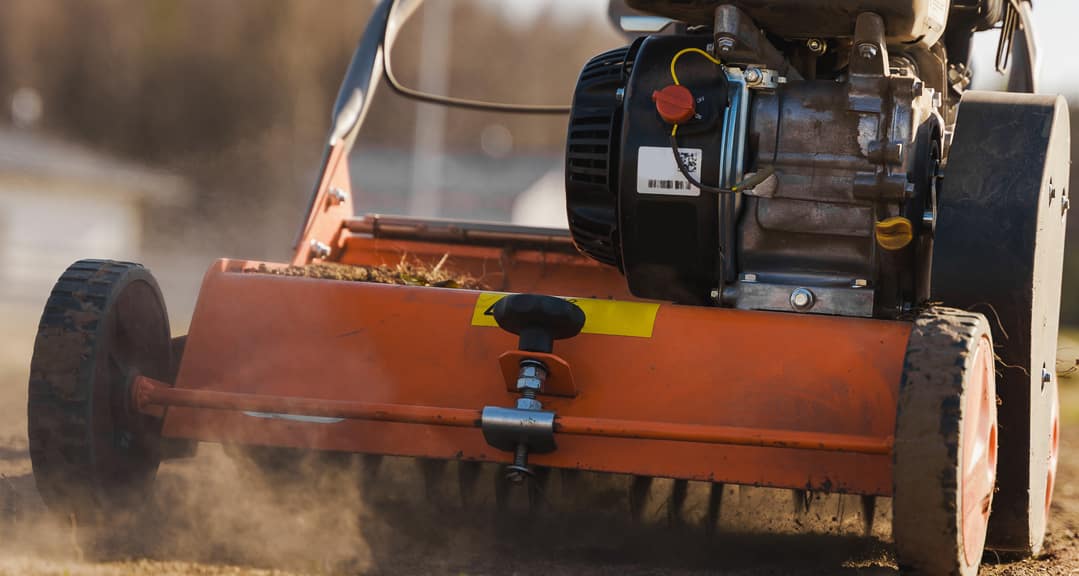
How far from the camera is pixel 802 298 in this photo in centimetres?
355

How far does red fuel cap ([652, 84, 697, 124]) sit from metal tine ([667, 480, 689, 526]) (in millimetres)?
901

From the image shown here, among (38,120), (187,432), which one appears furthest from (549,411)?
(38,120)

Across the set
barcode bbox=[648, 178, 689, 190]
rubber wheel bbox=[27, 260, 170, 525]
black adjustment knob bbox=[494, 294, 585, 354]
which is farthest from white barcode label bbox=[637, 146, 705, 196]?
rubber wheel bbox=[27, 260, 170, 525]

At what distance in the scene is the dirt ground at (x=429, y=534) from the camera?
10.7 feet

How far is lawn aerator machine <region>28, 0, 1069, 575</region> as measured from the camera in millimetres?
3236

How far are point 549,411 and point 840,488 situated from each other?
0.69 metres

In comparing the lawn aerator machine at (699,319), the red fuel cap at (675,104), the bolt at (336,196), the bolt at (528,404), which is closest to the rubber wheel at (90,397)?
the lawn aerator machine at (699,319)

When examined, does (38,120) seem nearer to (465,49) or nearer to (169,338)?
(465,49)

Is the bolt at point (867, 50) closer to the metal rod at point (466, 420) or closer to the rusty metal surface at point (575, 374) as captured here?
the rusty metal surface at point (575, 374)

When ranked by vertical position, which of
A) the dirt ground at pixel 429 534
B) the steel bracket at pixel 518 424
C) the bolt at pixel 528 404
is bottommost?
the dirt ground at pixel 429 534

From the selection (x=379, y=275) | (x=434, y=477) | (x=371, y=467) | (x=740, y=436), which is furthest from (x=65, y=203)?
(x=740, y=436)

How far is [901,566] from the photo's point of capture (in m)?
→ 2.79

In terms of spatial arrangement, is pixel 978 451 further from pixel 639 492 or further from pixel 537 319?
pixel 537 319

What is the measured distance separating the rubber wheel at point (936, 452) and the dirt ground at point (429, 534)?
2.14ft
